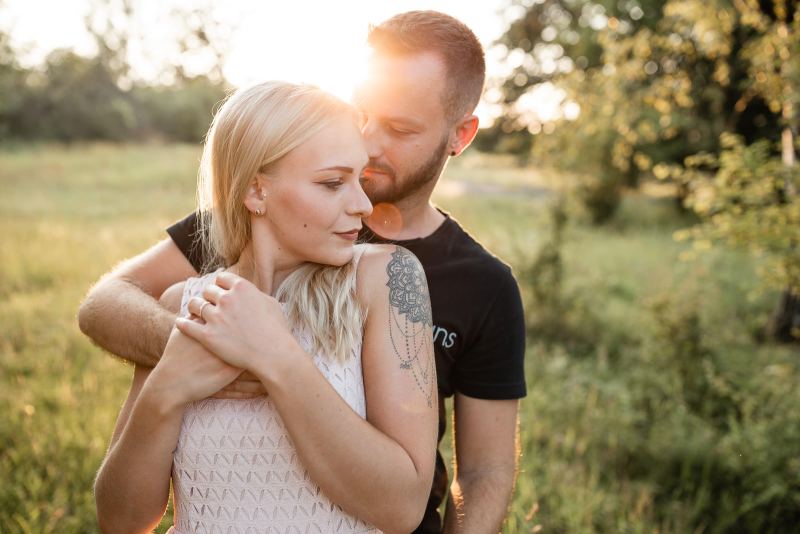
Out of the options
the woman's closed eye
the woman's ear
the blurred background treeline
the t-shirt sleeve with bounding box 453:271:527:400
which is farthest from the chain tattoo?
the blurred background treeline

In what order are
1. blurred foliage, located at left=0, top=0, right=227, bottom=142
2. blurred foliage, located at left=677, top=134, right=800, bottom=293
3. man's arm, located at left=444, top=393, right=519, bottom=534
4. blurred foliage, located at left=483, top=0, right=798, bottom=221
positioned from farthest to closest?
1. blurred foliage, located at left=0, top=0, right=227, bottom=142
2. blurred foliage, located at left=483, top=0, right=798, bottom=221
3. blurred foliage, located at left=677, top=134, right=800, bottom=293
4. man's arm, located at left=444, top=393, right=519, bottom=534

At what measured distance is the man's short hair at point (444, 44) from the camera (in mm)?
2453

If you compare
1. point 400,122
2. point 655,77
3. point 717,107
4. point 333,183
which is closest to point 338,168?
point 333,183

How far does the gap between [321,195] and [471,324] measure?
0.86 metres

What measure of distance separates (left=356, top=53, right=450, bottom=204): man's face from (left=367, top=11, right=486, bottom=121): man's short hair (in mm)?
42

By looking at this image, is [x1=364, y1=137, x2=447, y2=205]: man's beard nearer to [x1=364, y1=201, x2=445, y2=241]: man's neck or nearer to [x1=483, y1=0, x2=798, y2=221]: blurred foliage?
[x1=364, y1=201, x2=445, y2=241]: man's neck

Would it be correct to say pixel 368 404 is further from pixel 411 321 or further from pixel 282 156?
pixel 282 156

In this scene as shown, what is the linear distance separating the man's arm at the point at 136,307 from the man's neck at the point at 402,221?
798mm

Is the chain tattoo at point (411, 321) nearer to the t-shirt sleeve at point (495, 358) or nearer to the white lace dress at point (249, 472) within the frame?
the white lace dress at point (249, 472)

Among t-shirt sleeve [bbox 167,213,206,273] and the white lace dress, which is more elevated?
t-shirt sleeve [bbox 167,213,206,273]

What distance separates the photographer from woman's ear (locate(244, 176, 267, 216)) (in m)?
1.73

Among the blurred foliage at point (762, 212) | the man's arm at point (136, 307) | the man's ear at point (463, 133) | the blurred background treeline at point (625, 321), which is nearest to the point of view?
the man's arm at point (136, 307)

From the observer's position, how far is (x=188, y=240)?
2508 millimetres

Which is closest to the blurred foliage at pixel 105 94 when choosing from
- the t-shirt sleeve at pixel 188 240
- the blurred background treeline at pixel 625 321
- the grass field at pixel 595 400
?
the blurred background treeline at pixel 625 321
